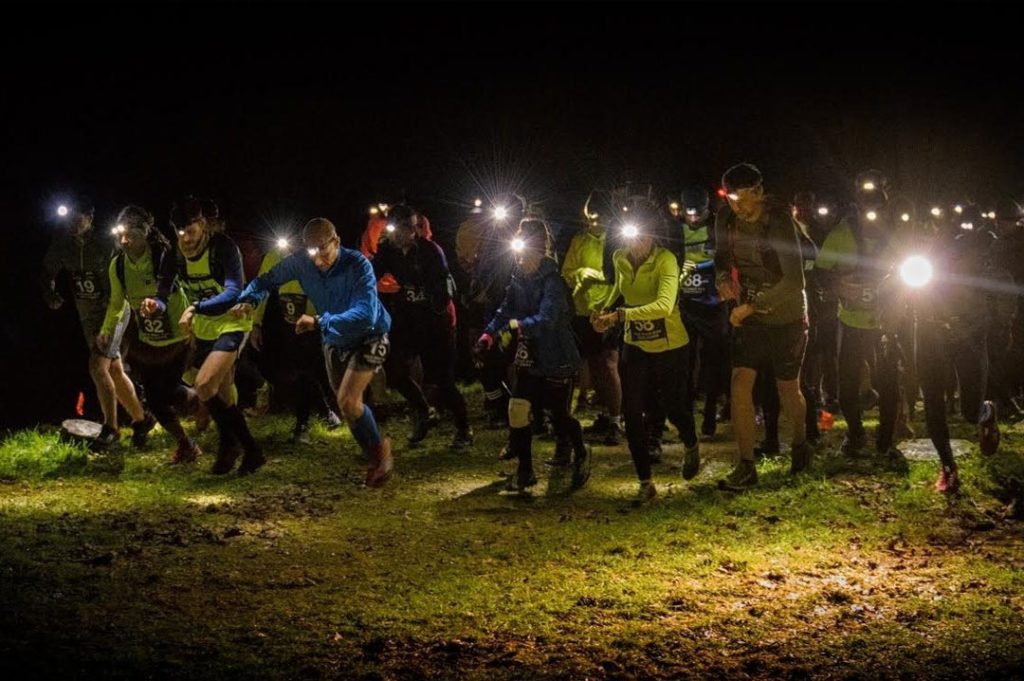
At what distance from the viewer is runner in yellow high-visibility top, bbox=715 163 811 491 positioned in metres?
7.73

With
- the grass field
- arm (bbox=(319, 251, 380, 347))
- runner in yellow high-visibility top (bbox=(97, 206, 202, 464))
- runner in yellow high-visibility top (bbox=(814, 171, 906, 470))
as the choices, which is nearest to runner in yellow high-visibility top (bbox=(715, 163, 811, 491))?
the grass field

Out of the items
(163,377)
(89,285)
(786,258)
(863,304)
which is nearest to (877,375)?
(863,304)

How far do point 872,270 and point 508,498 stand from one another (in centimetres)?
380

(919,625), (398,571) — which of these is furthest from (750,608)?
(398,571)

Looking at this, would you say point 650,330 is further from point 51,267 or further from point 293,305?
point 51,267

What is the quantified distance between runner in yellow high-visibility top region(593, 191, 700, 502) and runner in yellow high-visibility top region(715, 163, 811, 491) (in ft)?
1.51

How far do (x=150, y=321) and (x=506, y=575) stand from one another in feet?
16.7

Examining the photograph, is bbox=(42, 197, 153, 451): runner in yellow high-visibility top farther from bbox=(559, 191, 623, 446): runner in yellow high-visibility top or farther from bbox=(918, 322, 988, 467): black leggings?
bbox=(918, 322, 988, 467): black leggings

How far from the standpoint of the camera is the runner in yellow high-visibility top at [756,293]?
773cm

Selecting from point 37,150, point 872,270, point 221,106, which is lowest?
point 872,270

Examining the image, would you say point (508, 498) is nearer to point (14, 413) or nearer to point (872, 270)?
point (872, 270)

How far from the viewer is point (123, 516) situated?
24.7 ft

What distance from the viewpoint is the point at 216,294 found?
9109 mm

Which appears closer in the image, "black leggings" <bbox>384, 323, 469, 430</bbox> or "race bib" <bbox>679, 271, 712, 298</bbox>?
"race bib" <bbox>679, 271, 712, 298</bbox>
